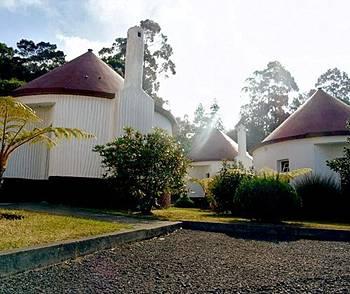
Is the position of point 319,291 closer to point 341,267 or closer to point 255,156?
point 341,267

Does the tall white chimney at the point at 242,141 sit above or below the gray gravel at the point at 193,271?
above

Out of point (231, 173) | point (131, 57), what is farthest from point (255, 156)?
point (131, 57)

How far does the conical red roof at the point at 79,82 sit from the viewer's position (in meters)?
15.5

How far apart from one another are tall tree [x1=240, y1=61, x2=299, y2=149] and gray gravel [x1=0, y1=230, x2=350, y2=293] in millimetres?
49887

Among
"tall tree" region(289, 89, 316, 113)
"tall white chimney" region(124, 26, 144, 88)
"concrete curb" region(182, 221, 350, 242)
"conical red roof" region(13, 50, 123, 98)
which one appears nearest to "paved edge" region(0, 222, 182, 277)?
"concrete curb" region(182, 221, 350, 242)

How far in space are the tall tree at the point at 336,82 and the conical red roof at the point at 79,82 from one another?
149 feet

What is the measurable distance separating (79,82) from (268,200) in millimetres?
9581

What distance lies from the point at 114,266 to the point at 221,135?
103 feet

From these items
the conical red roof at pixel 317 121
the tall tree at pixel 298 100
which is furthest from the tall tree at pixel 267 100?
the conical red roof at pixel 317 121

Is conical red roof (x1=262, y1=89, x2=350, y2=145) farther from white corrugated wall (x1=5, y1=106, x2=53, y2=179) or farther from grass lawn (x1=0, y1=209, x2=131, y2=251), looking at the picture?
grass lawn (x1=0, y1=209, x2=131, y2=251)

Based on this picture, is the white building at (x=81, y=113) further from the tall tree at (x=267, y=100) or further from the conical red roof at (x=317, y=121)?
the tall tree at (x=267, y=100)

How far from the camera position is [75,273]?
4254 mm

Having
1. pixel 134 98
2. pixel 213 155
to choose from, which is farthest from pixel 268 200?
pixel 213 155

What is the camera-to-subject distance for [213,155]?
31781mm
